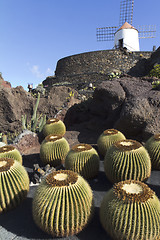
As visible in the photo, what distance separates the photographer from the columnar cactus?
13.2 ft

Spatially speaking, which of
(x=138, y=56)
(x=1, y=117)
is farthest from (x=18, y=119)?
(x=138, y=56)

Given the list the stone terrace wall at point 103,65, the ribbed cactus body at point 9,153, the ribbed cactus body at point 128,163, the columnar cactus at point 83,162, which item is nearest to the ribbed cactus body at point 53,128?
the ribbed cactus body at point 9,153

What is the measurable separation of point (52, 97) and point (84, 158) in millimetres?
6574

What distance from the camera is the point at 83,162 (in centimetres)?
403

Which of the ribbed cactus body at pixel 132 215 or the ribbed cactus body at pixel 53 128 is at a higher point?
the ribbed cactus body at pixel 53 128

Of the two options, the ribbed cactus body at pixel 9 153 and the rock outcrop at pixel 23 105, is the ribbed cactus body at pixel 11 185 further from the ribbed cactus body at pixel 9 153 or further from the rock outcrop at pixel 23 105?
the rock outcrop at pixel 23 105

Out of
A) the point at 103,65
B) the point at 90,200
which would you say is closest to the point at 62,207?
the point at 90,200

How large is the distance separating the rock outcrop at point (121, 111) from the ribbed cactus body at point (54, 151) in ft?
7.39

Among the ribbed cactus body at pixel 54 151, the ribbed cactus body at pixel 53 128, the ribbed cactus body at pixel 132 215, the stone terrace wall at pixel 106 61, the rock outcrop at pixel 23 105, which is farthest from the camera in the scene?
the stone terrace wall at pixel 106 61

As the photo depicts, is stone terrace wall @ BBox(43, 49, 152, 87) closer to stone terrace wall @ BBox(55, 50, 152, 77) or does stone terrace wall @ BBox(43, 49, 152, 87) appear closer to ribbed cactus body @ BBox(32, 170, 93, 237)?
stone terrace wall @ BBox(55, 50, 152, 77)

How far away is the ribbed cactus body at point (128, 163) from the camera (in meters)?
3.53

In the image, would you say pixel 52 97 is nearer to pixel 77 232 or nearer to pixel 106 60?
pixel 77 232

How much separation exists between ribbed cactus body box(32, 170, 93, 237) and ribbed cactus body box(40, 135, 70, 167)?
2389mm

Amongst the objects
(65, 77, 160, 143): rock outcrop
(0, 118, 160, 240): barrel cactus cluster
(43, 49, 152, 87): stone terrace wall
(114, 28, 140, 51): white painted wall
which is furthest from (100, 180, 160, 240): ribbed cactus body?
(114, 28, 140, 51): white painted wall
